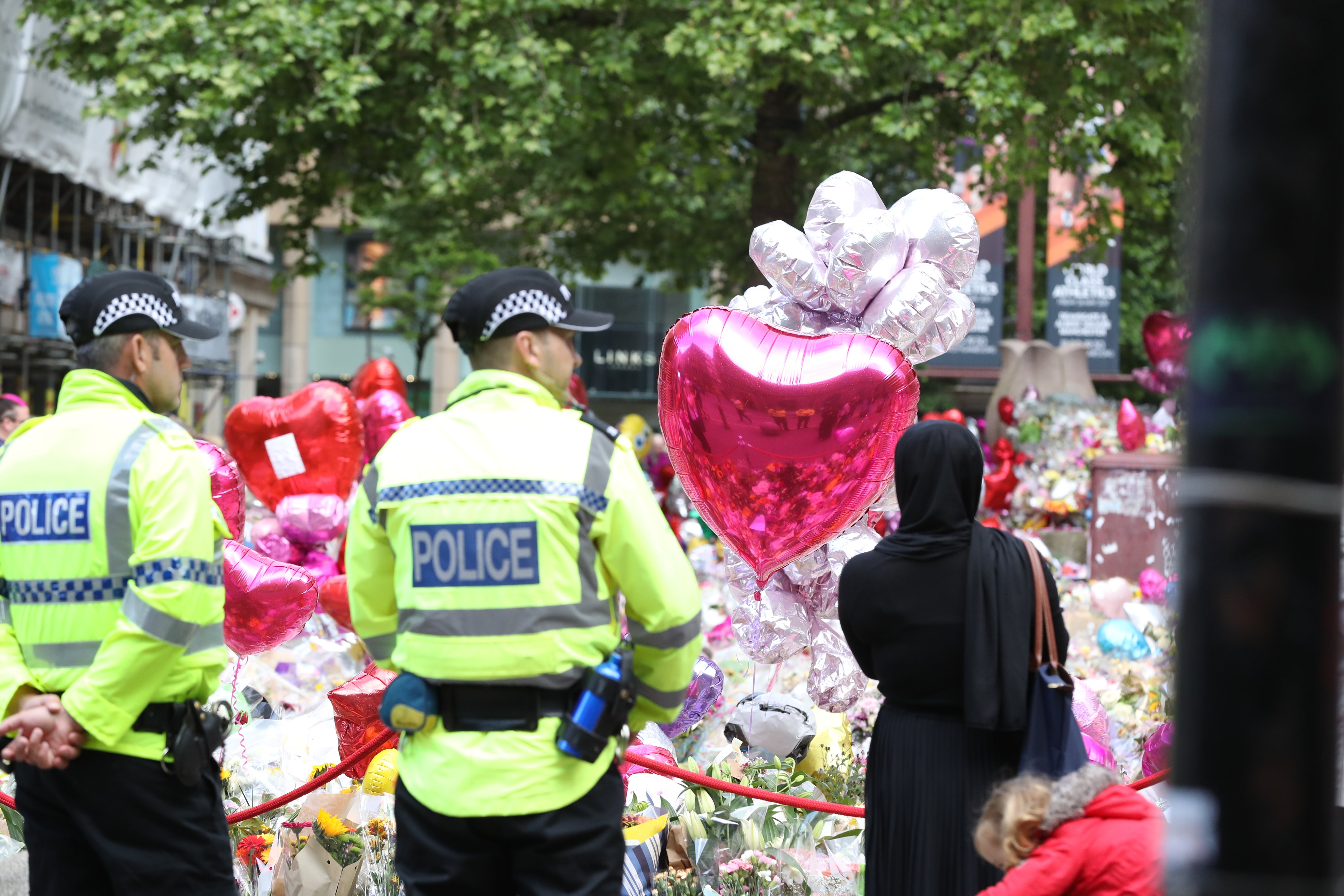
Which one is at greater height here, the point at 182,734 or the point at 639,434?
the point at 639,434

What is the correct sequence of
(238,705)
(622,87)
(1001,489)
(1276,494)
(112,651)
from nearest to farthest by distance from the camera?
(1276,494), (112,651), (238,705), (622,87), (1001,489)

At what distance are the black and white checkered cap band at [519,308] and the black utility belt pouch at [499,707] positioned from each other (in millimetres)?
692

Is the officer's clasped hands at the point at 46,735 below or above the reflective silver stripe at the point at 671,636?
below

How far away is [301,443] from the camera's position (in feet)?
24.3

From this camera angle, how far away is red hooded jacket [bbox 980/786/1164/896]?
8.96 ft

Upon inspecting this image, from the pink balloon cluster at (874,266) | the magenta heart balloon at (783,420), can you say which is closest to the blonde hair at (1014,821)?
the magenta heart balloon at (783,420)

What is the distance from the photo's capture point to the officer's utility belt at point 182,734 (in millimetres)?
2807

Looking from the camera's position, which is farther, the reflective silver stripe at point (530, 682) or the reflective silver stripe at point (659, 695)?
the reflective silver stripe at point (659, 695)

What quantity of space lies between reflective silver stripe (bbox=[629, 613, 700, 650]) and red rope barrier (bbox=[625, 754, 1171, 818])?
5.21ft

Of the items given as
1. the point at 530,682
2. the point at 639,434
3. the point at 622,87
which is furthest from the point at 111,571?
the point at 639,434

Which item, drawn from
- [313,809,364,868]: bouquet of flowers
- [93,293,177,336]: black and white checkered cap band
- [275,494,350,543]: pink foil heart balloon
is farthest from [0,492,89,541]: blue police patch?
[275,494,350,543]: pink foil heart balloon

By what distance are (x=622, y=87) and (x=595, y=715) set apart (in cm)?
910

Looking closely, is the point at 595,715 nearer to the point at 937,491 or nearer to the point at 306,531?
the point at 937,491

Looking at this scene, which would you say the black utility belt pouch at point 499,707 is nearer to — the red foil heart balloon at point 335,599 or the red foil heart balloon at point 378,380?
the red foil heart balloon at point 335,599
